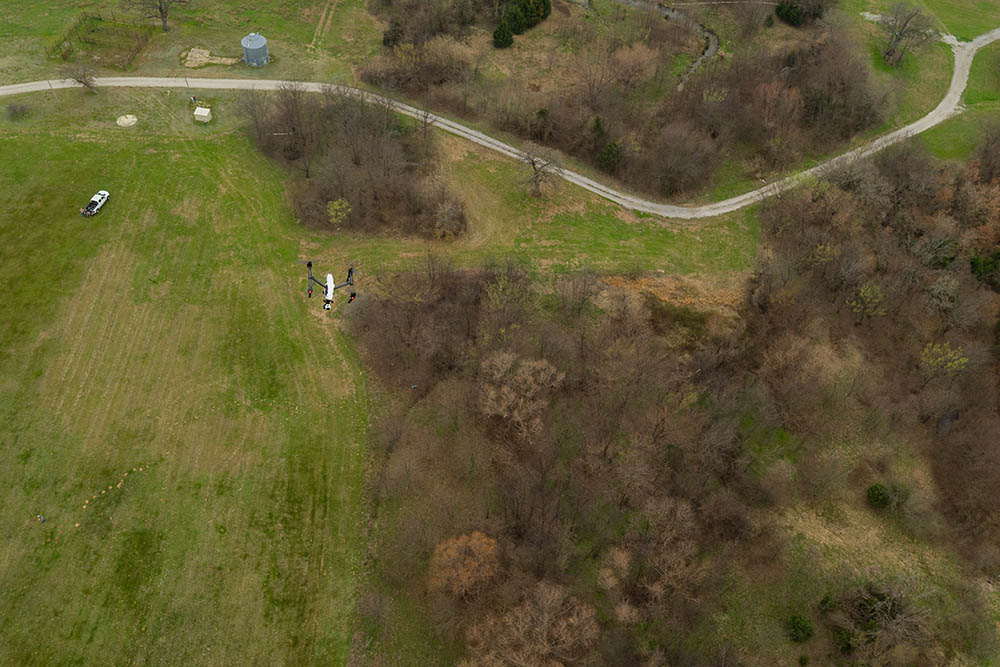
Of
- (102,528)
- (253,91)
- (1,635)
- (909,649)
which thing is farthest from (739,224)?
(1,635)

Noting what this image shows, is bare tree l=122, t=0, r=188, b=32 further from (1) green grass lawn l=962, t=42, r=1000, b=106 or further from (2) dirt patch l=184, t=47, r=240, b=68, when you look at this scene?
(1) green grass lawn l=962, t=42, r=1000, b=106

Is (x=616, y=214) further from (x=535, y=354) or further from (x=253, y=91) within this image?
(x=253, y=91)

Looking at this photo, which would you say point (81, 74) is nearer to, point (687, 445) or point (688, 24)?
point (687, 445)

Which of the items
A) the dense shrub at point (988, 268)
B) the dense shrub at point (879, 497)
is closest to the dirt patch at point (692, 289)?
the dense shrub at point (879, 497)

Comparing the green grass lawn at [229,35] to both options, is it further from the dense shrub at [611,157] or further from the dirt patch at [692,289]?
the dirt patch at [692,289]

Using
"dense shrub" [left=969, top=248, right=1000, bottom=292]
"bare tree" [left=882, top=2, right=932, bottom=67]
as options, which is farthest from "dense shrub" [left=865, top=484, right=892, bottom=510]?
"bare tree" [left=882, top=2, right=932, bottom=67]

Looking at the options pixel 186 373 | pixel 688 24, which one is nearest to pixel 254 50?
pixel 186 373
